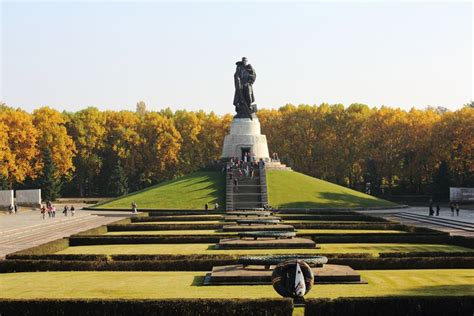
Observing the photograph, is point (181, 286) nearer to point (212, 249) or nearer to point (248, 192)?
point (212, 249)

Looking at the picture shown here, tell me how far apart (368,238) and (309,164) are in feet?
204

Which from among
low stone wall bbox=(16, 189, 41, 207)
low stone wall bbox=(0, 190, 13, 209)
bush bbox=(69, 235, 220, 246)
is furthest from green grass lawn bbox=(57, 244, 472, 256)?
low stone wall bbox=(16, 189, 41, 207)

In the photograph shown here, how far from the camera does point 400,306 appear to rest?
1480cm

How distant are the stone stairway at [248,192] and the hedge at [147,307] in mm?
42654

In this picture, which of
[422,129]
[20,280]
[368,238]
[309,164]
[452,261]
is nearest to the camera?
[20,280]

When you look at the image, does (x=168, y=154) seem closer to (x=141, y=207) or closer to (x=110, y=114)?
(x=110, y=114)

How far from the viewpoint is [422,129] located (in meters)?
84.6

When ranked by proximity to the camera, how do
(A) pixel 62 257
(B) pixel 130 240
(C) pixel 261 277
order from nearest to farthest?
(C) pixel 261 277
(A) pixel 62 257
(B) pixel 130 240

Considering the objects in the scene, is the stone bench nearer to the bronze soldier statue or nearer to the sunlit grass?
the sunlit grass

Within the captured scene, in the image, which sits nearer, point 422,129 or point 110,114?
point 422,129

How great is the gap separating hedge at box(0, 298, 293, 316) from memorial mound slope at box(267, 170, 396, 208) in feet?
146

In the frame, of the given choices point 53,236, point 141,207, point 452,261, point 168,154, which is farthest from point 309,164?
point 452,261

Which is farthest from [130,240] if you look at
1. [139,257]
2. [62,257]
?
[139,257]

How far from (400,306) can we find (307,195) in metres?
47.9
